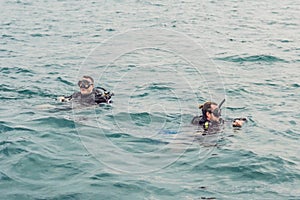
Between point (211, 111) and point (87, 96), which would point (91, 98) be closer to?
point (87, 96)

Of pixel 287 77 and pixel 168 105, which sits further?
pixel 287 77

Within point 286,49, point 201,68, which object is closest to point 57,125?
point 201,68

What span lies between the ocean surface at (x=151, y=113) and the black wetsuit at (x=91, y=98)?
0.64ft

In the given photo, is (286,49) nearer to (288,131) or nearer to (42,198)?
(288,131)

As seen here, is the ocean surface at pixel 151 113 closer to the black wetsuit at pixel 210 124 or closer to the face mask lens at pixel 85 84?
the black wetsuit at pixel 210 124

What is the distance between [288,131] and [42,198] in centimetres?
550

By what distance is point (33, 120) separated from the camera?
34.7 feet

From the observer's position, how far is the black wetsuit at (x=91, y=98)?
11797 millimetres

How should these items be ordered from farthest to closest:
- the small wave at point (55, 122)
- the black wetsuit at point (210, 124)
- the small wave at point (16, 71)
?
the small wave at point (16, 71) < the small wave at point (55, 122) < the black wetsuit at point (210, 124)

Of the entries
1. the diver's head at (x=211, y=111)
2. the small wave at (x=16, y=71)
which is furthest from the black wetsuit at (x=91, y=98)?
the small wave at (x=16, y=71)

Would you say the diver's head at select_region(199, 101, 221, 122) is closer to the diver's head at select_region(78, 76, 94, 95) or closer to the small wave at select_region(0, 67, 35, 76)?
the diver's head at select_region(78, 76, 94, 95)

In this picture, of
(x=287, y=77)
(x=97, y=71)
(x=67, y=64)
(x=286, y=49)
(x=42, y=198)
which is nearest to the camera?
(x=42, y=198)

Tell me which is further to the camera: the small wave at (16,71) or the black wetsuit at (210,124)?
the small wave at (16,71)

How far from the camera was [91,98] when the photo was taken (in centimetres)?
1182
